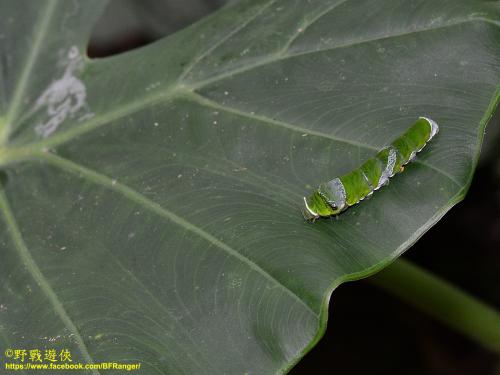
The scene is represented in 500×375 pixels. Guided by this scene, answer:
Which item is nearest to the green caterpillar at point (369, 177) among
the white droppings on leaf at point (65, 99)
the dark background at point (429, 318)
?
the white droppings on leaf at point (65, 99)

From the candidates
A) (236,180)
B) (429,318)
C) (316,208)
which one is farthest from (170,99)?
(429,318)

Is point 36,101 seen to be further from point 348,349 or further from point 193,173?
point 348,349

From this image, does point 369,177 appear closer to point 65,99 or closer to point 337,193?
point 337,193

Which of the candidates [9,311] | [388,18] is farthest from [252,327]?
[388,18]

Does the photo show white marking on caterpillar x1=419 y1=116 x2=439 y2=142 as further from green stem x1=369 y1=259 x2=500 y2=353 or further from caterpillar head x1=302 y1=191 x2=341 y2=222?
green stem x1=369 y1=259 x2=500 y2=353

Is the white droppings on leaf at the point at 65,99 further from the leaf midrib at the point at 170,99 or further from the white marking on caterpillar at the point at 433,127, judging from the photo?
the white marking on caterpillar at the point at 433,127

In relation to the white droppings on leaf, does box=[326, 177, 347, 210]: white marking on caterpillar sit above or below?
below

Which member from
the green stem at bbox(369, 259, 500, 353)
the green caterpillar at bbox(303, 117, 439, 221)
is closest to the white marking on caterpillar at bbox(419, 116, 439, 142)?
the green caterpillar at bbox(303, 117, 439, 221)

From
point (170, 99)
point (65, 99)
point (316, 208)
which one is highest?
point (65, 99)
